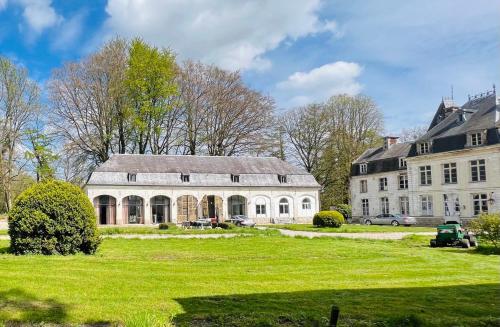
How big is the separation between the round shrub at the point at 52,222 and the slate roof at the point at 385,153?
37465mm

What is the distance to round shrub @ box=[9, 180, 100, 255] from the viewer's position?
13070 mm

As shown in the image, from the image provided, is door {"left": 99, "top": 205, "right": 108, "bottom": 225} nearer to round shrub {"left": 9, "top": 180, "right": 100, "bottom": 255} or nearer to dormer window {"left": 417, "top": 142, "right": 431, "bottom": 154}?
dormer window {"left": 417, "top": 142, "right": 431, "bottom": 154}

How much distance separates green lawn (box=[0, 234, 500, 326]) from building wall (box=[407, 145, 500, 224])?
2544 cm

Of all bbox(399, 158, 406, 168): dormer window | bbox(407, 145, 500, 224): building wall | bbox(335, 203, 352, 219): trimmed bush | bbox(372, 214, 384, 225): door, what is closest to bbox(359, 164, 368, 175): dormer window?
bbox(335, 203, 352, 219): trimmed bush

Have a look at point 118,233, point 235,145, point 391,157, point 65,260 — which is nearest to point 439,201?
point 391,157

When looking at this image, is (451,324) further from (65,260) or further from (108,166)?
(108,166)

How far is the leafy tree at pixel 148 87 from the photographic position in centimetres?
4638

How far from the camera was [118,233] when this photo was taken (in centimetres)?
2556

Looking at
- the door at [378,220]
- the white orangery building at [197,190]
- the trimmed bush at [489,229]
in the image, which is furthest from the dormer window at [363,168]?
the trimmed bush at [489,229]

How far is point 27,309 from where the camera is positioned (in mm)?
6215

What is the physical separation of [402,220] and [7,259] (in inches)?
1337

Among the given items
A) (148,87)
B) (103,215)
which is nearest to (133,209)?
(103,215)

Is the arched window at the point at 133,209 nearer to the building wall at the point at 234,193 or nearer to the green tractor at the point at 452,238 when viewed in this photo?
the building wall at the point at 234,193

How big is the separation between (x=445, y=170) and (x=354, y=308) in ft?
119
